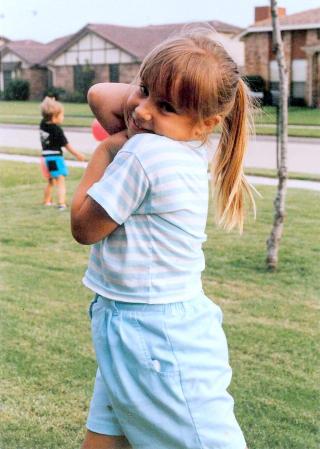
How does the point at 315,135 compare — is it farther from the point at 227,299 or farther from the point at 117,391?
the point at 117,391

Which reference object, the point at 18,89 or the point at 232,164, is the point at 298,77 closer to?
the point at 18,89

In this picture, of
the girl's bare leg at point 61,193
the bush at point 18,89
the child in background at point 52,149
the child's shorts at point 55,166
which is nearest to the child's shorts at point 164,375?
the girl's bare leg at point 61,193

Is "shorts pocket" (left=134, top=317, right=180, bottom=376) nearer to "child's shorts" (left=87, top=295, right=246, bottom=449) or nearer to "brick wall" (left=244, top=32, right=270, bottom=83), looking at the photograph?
"child's shorts" (left=87, top=295, right=246, bottom=449)

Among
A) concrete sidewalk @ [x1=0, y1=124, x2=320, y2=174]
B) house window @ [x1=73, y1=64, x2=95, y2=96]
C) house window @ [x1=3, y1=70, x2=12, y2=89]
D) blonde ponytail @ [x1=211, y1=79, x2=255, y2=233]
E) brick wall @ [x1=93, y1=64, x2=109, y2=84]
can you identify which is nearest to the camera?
blonde ponytail @ [x1=211, y1=79, x2=255, y2=233]

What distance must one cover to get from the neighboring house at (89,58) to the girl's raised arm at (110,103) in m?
40.5

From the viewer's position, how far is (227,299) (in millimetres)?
4852

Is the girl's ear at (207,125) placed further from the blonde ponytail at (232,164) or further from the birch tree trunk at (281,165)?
the birch tree trunk at (281,165)

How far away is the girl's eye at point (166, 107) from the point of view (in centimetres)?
177

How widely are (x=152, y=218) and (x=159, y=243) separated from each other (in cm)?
6

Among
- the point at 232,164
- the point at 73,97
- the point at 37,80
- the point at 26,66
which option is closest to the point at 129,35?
the point at 73,97

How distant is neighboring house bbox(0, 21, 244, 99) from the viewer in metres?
44.8

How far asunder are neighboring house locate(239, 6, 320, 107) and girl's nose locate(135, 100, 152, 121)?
3141 cm

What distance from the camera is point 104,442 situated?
2.05 meters

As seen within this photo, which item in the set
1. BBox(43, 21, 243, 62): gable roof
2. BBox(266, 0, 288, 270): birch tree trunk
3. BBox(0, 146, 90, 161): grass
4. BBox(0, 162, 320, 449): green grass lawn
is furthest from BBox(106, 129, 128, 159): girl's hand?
BBox(43, 21, 243, 62): gable roof
